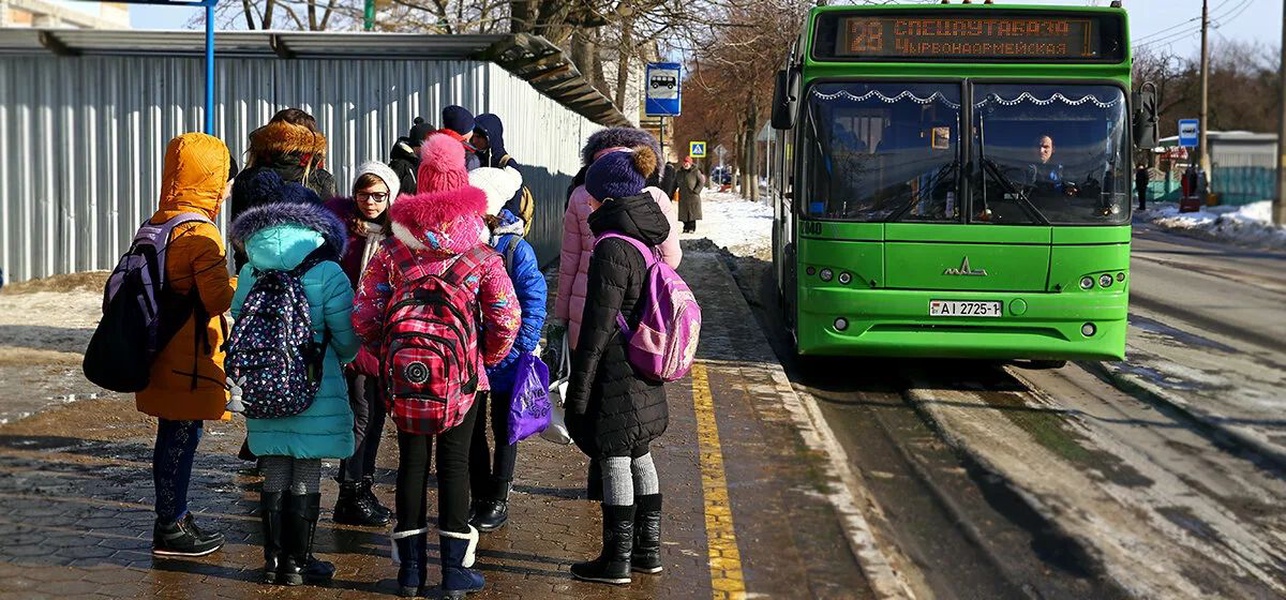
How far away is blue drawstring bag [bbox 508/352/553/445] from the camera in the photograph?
5.81 meters

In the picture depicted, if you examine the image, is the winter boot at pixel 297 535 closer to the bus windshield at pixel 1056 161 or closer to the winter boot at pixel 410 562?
the winter boot at pixel 410 562

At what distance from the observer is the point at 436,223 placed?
4.91m

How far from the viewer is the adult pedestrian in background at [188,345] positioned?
17.7ft

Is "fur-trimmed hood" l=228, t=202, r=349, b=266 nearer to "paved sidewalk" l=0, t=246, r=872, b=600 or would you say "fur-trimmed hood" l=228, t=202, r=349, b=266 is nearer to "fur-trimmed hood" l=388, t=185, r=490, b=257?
"fur-trimmed hood" l=388, t=185, r=490, b=257

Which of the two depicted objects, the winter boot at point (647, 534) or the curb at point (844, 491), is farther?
the curb at point (844, 491)

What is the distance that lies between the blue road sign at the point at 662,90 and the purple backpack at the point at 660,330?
15168mm

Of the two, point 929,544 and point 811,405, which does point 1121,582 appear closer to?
point 929,544

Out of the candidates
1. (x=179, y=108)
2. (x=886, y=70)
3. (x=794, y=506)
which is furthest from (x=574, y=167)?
(x=794, y=506)

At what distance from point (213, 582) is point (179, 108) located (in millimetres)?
10533

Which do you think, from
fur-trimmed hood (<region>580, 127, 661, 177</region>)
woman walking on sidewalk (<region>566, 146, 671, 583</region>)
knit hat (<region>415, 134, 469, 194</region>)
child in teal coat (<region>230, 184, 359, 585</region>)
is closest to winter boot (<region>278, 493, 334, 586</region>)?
child in teal coat (<region>230, 184, 359, 585</region>)

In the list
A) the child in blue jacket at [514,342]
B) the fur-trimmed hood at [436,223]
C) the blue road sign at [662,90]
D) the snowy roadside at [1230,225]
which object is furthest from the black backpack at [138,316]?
the snowy roadside at [1230,225]

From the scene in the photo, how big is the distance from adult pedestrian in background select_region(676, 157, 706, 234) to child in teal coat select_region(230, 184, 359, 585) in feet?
84.8

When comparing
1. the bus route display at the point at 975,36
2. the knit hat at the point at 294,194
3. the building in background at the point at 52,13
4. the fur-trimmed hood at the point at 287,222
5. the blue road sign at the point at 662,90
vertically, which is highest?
the building in background at the point at 52,13

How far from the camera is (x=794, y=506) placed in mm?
6859
